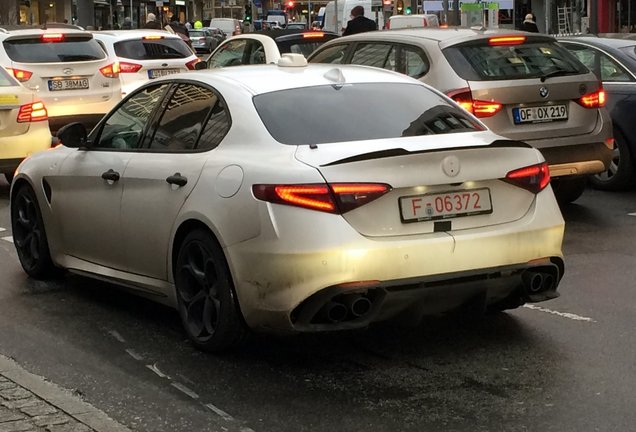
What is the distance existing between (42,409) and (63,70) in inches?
500

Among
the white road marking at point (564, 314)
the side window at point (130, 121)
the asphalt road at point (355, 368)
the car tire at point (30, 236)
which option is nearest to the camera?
the asphalt road at point (355, 368)

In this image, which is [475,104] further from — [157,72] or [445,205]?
[157,72]

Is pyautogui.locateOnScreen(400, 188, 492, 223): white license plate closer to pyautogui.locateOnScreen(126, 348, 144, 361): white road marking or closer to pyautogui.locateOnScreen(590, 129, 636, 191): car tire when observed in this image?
pyautogui.locateOnScreen(126, 348, 144, 361): white road marking

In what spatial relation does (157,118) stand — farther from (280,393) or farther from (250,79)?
(280,393)

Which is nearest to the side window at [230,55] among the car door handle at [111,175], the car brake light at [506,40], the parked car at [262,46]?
the parked car at [262,46]

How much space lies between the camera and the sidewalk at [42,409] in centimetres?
512

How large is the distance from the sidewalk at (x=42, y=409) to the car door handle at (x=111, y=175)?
1.59 metres

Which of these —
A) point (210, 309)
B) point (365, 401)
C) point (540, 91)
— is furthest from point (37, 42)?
point (365, 401)

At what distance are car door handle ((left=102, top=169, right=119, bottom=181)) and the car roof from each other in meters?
0.64

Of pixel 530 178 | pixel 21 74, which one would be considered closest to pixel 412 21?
pixel 21 74

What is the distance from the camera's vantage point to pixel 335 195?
229 inches

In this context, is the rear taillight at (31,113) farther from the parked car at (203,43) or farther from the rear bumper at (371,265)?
the parked car at (203,43)

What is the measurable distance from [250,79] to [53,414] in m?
2.38

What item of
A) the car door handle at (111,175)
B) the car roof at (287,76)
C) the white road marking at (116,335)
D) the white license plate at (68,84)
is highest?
the car roof at (287,76)
